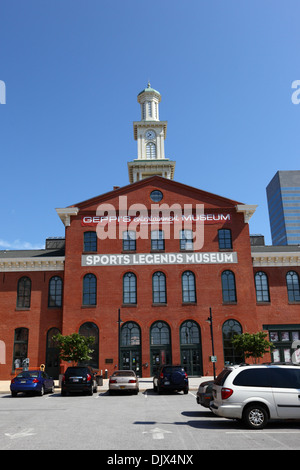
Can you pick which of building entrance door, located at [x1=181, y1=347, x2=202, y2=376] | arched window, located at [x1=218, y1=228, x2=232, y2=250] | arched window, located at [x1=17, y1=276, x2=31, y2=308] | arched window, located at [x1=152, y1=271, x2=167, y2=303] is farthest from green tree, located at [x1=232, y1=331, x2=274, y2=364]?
arched window, located at [x1=17, y1=276, x2=31, y2=308]

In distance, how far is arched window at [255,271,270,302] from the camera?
115ft

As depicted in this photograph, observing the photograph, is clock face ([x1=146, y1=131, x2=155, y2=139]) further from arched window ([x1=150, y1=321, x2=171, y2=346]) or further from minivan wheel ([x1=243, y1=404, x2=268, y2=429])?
minivan wheel ([x1=243, y1=404, x2=268, y2=429])

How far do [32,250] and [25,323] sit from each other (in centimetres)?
697

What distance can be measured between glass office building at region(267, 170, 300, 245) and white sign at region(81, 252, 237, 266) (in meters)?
119

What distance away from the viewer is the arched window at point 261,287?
35000 mm

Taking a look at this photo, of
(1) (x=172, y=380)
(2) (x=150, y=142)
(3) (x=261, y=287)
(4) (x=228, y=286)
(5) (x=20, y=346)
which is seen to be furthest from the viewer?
(2) (x=150, y=142)

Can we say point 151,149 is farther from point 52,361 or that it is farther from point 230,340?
point 52,361

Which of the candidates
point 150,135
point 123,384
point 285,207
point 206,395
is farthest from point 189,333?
point 285,207

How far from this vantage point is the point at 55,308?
34.5 meters

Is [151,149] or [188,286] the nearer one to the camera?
A: [188,286]

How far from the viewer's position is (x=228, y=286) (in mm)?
34188

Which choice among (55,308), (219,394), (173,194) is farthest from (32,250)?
(219,394)

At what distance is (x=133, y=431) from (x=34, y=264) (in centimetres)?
2693

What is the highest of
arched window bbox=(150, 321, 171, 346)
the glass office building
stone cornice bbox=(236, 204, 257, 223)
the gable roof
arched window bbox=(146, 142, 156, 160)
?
the glass office building
